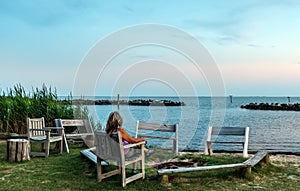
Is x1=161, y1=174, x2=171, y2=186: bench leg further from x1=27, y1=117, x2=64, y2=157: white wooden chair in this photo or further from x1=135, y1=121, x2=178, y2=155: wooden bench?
x1=27, y1=117, x2=64, y2=157: white wooden chair

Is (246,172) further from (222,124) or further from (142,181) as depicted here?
(222,124)

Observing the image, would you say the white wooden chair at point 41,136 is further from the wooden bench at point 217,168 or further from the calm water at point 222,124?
the wooden bench at point 217,168

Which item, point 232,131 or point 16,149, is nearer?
point 16,149

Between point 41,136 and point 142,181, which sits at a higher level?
point 41,136

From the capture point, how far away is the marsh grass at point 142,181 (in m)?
5.12

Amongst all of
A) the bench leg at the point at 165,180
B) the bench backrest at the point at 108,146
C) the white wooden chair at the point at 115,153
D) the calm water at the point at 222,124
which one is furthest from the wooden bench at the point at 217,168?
the calm water at the point at 222,124

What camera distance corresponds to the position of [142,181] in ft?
17.5

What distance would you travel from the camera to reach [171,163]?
6.52m

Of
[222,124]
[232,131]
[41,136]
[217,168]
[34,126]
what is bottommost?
[222,124]

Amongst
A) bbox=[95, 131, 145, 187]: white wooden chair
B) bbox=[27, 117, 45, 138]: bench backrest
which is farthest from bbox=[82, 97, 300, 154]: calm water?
bbox=[95, 131, 145, 187]: white wooden chair

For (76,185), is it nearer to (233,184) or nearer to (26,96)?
(233,184)

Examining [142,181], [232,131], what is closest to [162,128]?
[232,131]

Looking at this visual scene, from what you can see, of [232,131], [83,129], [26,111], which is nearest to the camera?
[232,131]

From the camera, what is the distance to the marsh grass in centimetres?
512
